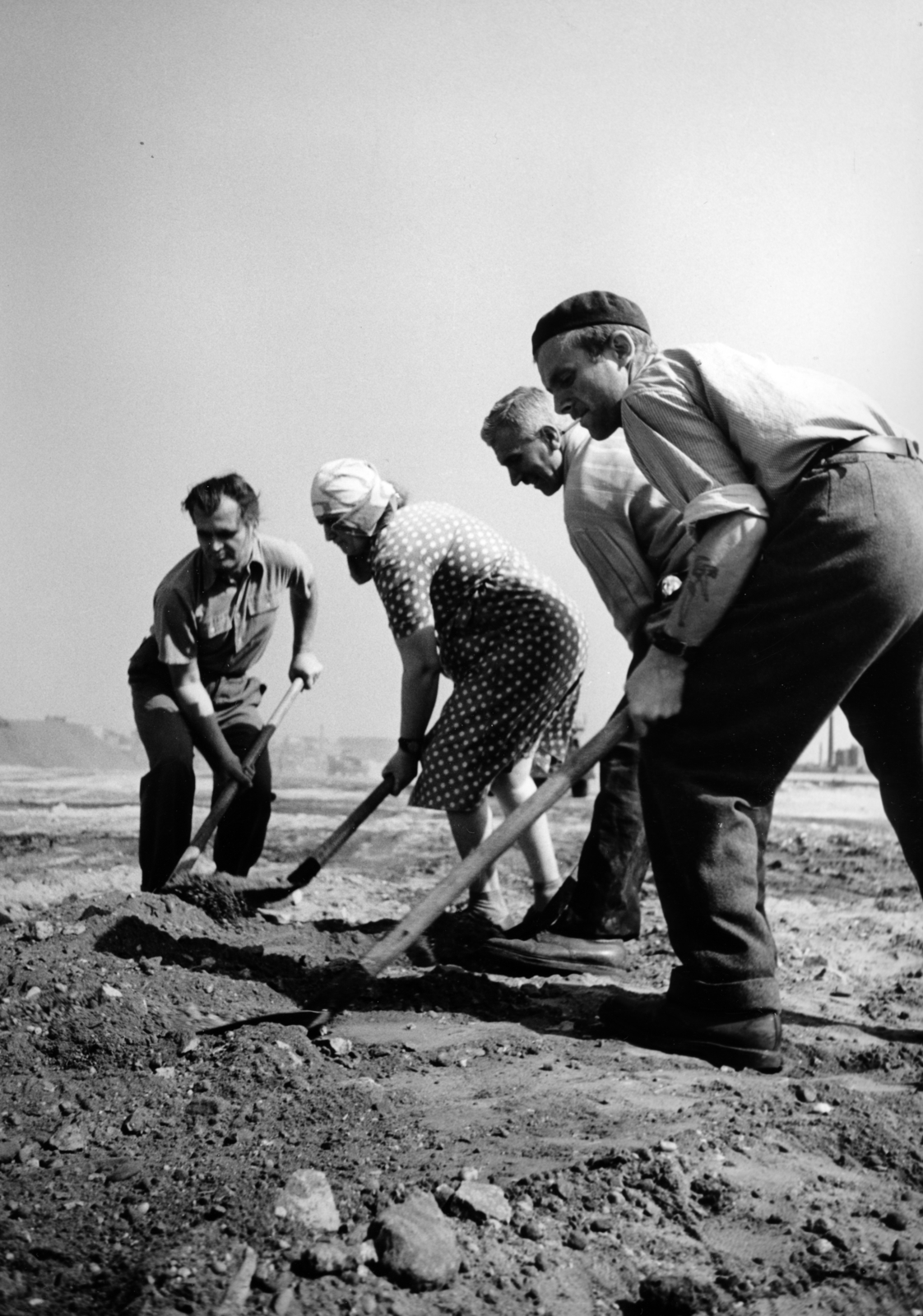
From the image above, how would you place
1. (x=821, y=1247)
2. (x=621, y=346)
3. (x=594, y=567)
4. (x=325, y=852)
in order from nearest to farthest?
(x=821, y=1247) < (x=621, y=346) < (x=594, y=567) < (x=325, y=852)

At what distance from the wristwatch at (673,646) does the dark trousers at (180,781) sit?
247cm

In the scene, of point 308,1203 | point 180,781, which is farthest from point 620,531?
point 180,781

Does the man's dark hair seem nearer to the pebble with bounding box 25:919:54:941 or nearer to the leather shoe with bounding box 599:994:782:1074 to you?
the pebble with bounding box 25:919:54:941

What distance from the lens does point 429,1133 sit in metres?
2.27

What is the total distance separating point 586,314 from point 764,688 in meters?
1.08

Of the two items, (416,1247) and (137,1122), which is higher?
(416,1247)

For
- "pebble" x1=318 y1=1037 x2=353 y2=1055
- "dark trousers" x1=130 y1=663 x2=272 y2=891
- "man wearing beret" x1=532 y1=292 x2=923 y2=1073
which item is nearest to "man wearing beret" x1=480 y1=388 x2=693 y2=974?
"man wearing beret" x1=532 y1=292 x2=923 y2=1073

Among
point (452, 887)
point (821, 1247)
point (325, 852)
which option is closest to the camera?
point (821, 1247)

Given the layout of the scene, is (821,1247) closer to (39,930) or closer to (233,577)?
(39,930)

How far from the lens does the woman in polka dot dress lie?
3920mm

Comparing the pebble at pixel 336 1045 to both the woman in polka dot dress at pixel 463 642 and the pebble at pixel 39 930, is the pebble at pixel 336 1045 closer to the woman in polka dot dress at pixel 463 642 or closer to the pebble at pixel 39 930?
the woman in polka dot dress at pixel 463 642

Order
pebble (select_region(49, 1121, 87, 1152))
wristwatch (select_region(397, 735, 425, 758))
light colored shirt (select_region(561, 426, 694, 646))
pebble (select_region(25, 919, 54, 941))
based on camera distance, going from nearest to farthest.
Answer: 1. pebble (select_region(49, 1121, 87, 1152))
2. light colored shirt (select_region(561, 426, 694, 646))
3. pebble (select_region(25, 919, 54, 941))
4. wristwatch (select_region(397, 735, 425, 758))

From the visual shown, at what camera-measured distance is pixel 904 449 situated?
2613 mm

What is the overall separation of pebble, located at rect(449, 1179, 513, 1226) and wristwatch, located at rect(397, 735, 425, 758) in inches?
88.7
